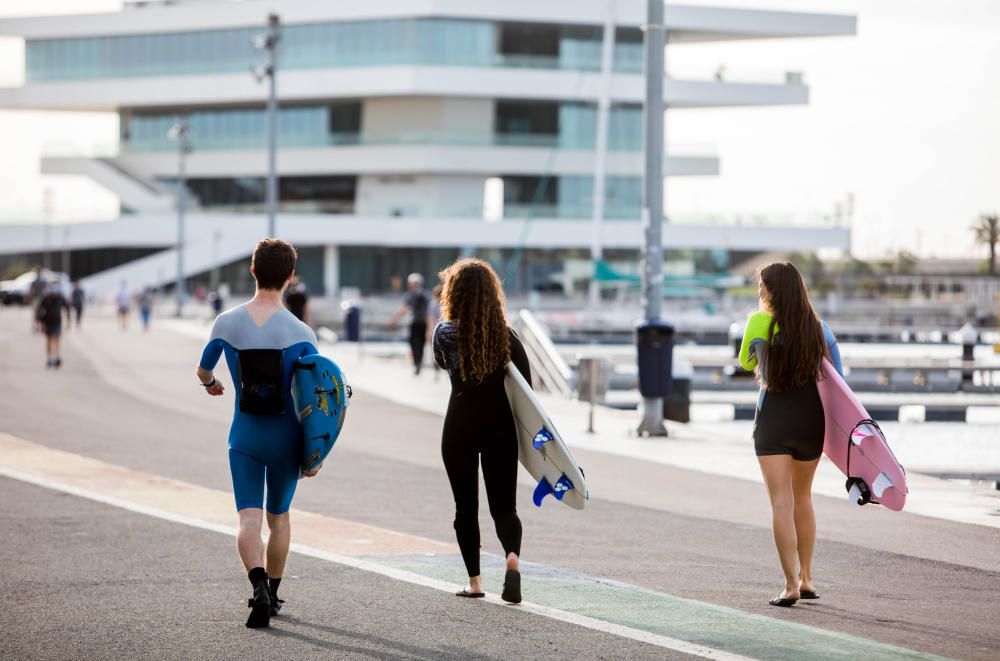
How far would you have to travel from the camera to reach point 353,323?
3697cm

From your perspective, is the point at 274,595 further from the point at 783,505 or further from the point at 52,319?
the point at 52,319

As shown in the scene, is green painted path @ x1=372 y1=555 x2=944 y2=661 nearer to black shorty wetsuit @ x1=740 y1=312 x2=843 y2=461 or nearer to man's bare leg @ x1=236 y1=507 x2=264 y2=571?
black shorty wetsuit @ x1=740 y1=312 x2=843 y2=461

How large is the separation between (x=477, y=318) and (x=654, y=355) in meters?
9.93

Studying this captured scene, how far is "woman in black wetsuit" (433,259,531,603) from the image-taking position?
26.3 ft

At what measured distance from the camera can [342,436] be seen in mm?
17750

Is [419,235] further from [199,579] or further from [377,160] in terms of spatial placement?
[199,579]

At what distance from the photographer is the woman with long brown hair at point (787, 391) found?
27.0 feet

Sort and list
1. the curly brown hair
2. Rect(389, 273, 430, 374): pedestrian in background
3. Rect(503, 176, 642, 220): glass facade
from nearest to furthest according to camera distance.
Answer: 1. the curly brown hair
2. Rect(389, 273, 430, 374): pedestrian in background
3. Rect(503, 176, 642, 220): glass facade

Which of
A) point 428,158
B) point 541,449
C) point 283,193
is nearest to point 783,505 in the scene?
point 541,449

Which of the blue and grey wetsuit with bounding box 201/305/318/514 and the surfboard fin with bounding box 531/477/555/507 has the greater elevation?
the blue and grey wetsuit with bounding box 201/305/318/514

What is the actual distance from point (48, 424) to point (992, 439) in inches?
456

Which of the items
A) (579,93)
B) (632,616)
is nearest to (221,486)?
(632,616)

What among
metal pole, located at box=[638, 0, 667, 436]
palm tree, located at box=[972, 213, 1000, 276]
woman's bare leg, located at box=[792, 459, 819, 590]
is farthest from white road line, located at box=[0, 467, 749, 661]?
palm tree, located at box=[972, 213, 1000, 276]

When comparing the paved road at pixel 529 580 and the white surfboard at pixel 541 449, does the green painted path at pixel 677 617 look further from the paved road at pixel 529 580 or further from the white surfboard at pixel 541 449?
the white surfboard at pixel 541 449
